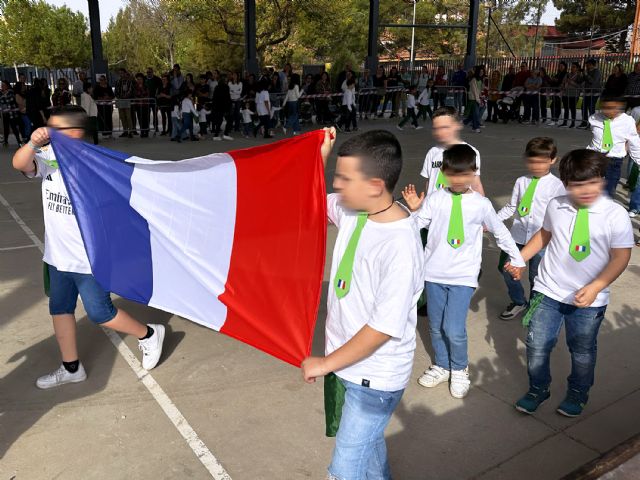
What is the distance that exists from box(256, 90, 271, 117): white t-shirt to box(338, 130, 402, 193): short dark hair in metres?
15.8

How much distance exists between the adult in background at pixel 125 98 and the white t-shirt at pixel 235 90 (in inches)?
115

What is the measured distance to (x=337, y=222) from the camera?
305 cm

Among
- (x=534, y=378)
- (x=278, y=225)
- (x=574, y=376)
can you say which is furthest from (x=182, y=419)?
(x=574, y=376)

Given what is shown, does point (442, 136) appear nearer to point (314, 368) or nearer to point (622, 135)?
point (314, 368)

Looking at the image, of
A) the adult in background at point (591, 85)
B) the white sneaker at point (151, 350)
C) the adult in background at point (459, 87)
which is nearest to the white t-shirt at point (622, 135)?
the white sneaker at point (151, 350)

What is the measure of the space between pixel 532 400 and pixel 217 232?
239 centimetres

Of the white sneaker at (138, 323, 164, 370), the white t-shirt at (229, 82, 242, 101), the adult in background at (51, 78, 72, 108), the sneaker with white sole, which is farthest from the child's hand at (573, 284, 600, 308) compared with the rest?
the white t-shirt at (229, 82, 242, 101)

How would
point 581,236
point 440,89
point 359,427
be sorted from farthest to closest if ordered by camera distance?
point 440,89 < point 581,236 < point 359,427

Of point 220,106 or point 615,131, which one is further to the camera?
point 220,106

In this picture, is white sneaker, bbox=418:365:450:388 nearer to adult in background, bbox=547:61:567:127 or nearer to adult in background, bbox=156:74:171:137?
adult in background, bbox=156:74:171:137

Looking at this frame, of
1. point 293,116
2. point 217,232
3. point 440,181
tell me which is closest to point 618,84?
point 293,116

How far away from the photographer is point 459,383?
171 inches

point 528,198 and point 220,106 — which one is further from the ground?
point 220,106

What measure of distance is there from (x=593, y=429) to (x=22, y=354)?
14.2 ft
